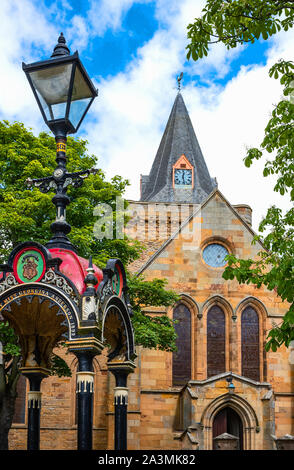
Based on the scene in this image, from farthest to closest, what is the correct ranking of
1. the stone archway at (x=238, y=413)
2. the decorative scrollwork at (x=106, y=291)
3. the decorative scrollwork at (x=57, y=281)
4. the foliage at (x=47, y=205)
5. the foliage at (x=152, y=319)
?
1. the stone archway at (x=238, y=413)
2. the foliage at (x=152, y=319)
3. the foliage at (x=47, y=205)
4. the decorative scrollwork at (x=106, y=291)
5. the decorative scrollwork at (x=57, y=281)

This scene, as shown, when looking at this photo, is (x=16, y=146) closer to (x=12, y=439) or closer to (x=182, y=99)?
(x=12, y=439)

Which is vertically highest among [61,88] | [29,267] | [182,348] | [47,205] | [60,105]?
[47,205]

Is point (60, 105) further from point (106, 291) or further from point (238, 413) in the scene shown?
point (238, 413)

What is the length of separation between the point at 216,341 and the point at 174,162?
2614cm

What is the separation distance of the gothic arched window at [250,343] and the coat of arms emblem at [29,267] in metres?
20.9

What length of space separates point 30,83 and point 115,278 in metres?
2.61

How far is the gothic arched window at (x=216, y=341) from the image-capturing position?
26.5 metres

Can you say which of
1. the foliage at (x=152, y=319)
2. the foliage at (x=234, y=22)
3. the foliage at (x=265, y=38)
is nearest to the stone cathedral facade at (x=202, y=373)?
the foliage at (x=152, y=319)

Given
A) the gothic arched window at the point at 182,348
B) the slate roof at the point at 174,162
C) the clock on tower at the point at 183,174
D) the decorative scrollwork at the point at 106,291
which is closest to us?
the decorative scrollwork at the point at 106,291

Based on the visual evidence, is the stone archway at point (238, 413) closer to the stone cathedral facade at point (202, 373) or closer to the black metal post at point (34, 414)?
the stone cathedral facade at point (202, 373)

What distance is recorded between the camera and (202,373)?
1029 inches

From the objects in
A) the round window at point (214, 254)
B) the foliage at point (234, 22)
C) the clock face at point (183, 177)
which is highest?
the clock face at point (183, 177)

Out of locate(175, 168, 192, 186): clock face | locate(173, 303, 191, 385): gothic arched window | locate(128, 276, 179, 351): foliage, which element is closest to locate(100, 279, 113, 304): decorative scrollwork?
locate(128, 276, 179, 351): foliage

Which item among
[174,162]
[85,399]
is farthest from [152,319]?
[174,162]
